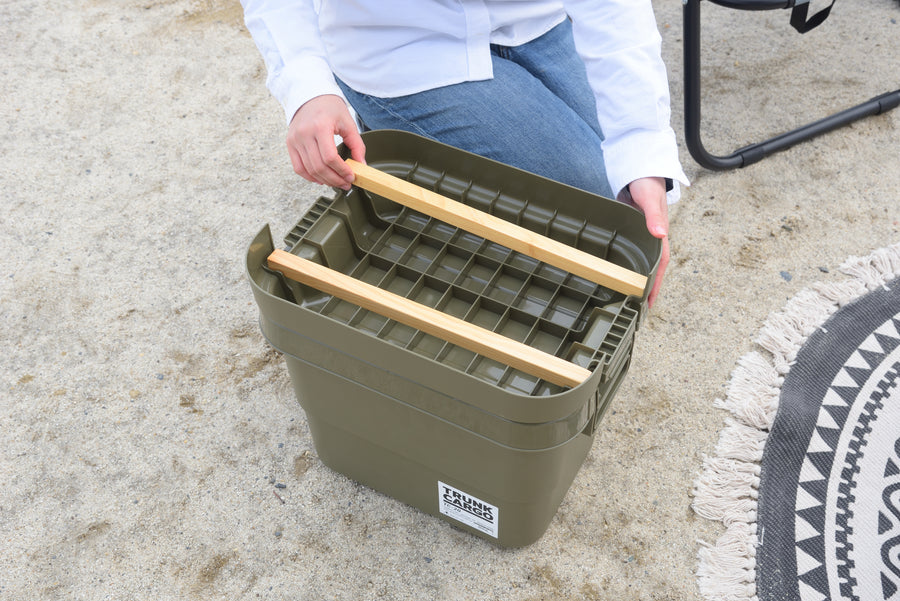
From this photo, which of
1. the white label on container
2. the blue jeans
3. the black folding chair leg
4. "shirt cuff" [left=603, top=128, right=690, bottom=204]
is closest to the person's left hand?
"shirt cuff" [left=603, top=128, right=690, bottom=204]

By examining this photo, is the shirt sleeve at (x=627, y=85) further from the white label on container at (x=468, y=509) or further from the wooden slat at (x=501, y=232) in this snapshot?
the white label on container at (x=468, y=509)

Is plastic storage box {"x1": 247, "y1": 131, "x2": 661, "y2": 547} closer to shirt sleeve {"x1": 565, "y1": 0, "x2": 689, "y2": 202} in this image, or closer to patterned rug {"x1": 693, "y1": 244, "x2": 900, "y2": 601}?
shirt sleeve {"x1": 565, "y1": 0, "x2": 689, "y2": 202}

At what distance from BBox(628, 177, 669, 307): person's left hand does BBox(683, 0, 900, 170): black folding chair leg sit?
1.50 feet

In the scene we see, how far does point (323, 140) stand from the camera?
0.79 metres

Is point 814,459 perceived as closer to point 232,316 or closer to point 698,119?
point 698,119

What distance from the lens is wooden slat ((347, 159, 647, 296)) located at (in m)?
0.71

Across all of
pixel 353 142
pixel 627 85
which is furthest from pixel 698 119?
pixel 353 142

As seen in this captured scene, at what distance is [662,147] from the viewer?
816 mm

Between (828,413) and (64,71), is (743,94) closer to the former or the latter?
(828,413)

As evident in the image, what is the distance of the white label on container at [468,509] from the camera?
0.84 metres

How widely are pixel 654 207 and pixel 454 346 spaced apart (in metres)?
0.26

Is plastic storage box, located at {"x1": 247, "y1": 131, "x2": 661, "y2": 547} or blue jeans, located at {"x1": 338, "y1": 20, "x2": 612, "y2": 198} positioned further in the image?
blue jeans, located at {"x1": 338, "y1": 20, "x2": 612, "y2": 198}

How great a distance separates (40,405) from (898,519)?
1.15m

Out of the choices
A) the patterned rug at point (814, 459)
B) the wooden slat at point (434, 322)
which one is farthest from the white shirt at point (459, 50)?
the patterned rug at point (814, 459)
